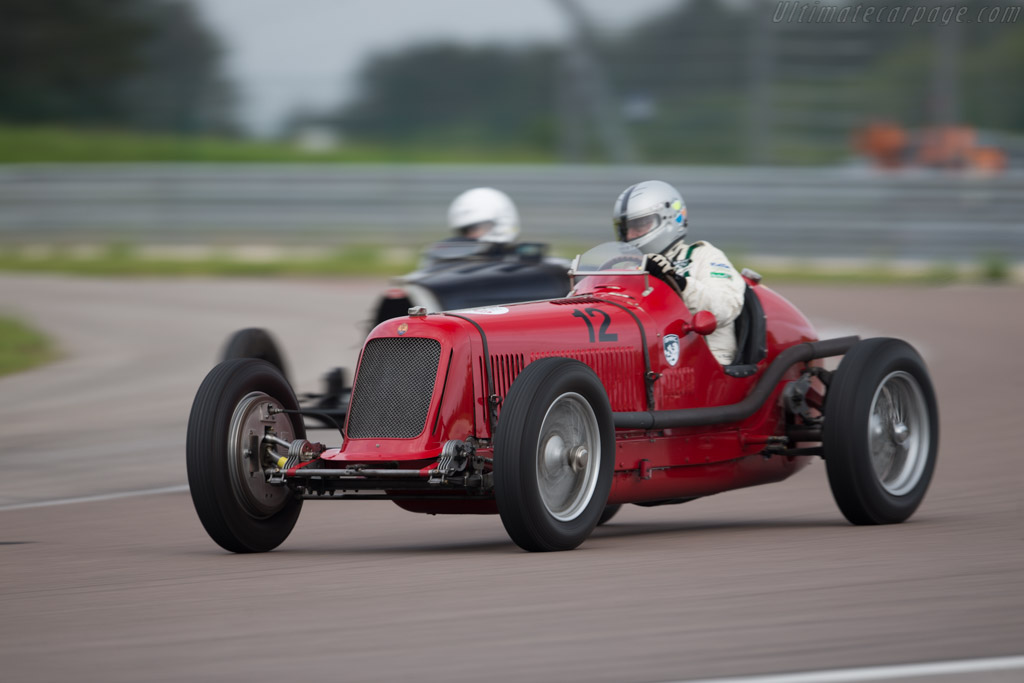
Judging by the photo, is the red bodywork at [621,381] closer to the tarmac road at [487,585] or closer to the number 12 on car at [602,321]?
the number 12 on car at [602,321]

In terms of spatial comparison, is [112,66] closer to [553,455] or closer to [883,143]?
[883,143]

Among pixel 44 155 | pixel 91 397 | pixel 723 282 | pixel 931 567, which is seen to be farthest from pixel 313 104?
pixel 931 567

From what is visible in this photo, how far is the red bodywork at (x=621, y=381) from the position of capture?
698cm

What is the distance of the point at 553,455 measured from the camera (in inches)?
270

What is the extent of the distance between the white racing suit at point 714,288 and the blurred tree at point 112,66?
2253cm

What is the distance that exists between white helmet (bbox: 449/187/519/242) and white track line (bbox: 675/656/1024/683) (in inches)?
261

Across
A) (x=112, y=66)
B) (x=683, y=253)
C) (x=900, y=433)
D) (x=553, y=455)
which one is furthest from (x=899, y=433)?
(x=112, y=66)

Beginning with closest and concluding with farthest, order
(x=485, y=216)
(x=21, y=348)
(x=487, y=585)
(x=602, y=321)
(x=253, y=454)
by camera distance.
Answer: (x=487, y=585)
(x=253, y=454)
(x=602, y=321)
(x=485, y=216)
(x=21, y=348)

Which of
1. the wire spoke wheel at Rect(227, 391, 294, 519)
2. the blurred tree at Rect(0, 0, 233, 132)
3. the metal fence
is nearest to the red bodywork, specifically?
the wire spoke wheel at Rect(227, 391, 294, 519)

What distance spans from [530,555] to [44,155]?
2854 cm

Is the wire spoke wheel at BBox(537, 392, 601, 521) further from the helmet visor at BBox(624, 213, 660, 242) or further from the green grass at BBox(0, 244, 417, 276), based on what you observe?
the green grass at BBox(0, 244, 417, 276)

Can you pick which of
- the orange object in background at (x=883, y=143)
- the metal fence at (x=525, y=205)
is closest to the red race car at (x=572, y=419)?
the metal fence at (x=525, y=205)

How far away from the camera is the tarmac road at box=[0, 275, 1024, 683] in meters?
5.04

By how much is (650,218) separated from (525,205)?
16301 mm
